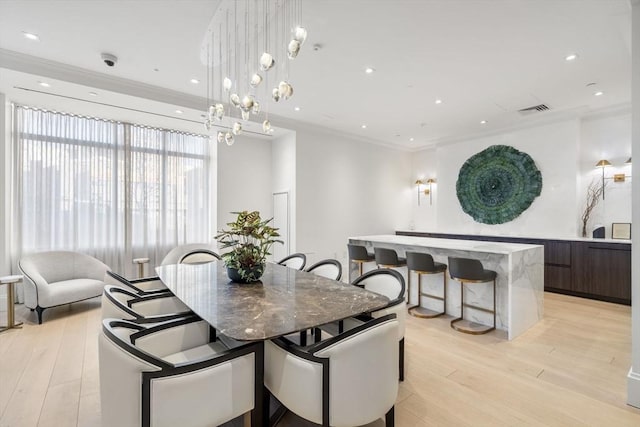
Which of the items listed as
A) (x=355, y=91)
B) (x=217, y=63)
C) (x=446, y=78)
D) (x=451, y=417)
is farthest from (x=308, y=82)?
(x=451, y=417)

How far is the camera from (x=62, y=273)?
4.46m

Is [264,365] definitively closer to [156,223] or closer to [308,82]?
[308,82]

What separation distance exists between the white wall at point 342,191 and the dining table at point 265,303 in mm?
3301

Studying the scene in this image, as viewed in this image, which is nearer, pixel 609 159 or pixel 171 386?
pixel 171 386

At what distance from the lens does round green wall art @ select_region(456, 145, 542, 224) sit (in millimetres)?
5859

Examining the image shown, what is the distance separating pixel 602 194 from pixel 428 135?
3324mm

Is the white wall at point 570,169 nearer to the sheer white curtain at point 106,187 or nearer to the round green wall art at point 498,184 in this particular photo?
the round green wall art at point 498,184

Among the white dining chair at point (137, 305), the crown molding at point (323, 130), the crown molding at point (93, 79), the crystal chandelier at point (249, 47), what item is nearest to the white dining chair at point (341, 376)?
the white dining chair at point (137, 305)

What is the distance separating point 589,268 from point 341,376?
539cm

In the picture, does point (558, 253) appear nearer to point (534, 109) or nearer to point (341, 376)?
point (534, 109)

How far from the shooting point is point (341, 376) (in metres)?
1.49

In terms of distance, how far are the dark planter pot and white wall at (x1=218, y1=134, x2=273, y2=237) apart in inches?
143

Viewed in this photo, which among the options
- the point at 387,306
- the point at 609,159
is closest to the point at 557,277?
the point at 609,159

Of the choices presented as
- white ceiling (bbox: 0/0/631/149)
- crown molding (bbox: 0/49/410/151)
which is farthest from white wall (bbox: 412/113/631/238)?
crown molding (bbox: 0/49/410/151)
